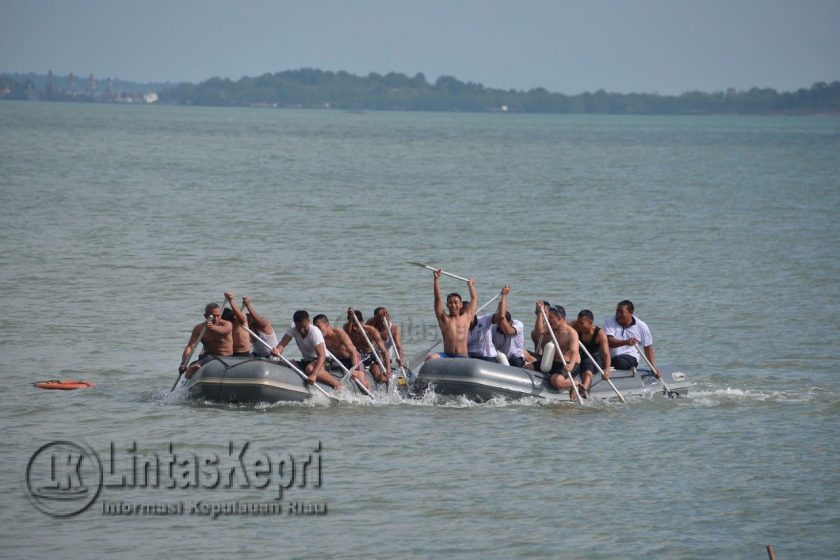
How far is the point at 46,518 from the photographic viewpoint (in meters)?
12.8

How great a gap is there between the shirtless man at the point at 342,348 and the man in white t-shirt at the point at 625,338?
3.44 m

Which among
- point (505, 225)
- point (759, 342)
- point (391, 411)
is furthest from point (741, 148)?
point (391, 411)

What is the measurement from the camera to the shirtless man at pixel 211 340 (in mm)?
17053

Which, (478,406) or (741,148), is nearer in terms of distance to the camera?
(478,406)

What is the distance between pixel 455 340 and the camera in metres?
17.5

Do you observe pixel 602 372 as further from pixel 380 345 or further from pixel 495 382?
pixel 380 345

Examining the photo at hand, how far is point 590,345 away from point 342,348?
336 centimetres

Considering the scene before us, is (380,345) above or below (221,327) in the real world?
below

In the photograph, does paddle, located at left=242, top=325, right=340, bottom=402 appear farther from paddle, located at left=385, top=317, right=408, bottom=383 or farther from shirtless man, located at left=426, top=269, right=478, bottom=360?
shirtless man, located at left=426, top=269, right=478, bottom=360

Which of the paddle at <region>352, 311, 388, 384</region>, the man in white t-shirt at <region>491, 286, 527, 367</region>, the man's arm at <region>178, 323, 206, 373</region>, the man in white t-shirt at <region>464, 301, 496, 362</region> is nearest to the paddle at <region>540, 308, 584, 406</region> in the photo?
the man in white t-shirt at <region>491, 286, 527, 367</region>

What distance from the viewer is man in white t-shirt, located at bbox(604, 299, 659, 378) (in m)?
17.9

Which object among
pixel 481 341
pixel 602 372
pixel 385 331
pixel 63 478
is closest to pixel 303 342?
pixel 385 331

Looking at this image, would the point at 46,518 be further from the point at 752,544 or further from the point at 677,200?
the point at 677,200

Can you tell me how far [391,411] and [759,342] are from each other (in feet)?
28.7
